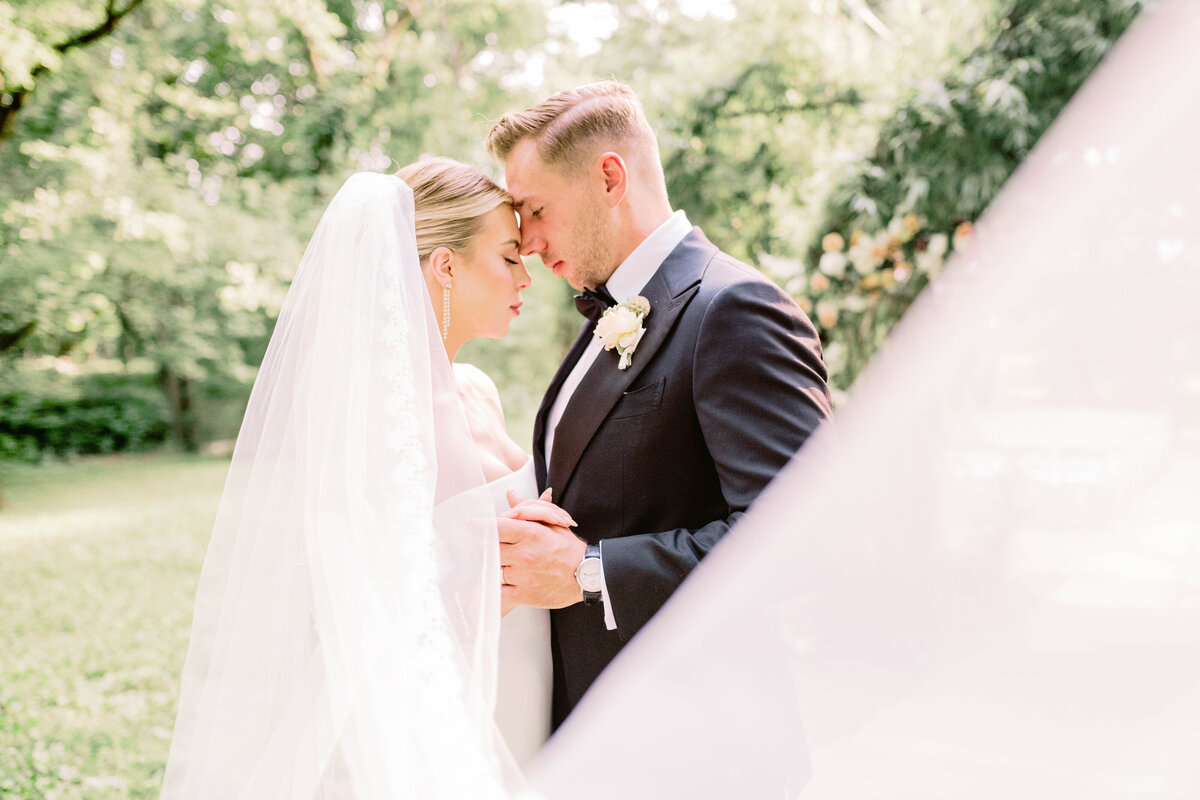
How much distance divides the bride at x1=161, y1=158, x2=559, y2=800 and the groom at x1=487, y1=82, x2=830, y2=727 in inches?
5.3

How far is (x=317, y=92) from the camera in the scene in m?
13.5

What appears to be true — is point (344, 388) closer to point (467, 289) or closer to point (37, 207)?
point (467, 289)

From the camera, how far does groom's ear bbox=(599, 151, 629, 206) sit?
2218 mm

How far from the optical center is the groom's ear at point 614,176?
222 cm

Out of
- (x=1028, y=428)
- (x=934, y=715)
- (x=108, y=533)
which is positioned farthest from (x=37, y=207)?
(x=1028, y=428)

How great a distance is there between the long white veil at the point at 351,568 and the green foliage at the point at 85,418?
16.8m

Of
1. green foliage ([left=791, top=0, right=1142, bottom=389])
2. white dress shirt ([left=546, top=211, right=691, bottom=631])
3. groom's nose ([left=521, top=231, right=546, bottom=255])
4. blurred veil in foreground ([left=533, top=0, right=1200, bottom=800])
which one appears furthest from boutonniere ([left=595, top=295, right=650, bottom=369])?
green foliage ([left=791, top=0, right=1142, bottom=389])

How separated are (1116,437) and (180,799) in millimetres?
10390

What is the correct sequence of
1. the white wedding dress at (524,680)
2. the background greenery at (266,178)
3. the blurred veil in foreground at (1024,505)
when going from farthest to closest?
the background greenery at (266,178)
the blurred veil in foreground at (1024,505)
the white wedding dress at (524,680)

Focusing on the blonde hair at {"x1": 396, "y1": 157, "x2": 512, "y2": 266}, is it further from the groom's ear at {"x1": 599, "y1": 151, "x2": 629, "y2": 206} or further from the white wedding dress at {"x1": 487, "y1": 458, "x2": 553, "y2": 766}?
the white wedding dress at {"x1": 487, "y1": 458, "x2": 553, "y2": 766}

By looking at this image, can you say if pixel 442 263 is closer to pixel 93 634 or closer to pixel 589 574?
pixel 589 574

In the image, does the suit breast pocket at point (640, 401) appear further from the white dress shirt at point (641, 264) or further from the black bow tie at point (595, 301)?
the black bow tie at point (595, 301)

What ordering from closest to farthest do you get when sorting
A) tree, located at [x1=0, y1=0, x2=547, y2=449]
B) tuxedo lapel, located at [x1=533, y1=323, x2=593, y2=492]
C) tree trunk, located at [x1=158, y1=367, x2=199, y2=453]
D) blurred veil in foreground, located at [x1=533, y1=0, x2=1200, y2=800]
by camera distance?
tuxedo lapel, located at [x1=533, y1=323, x2=593, y2=492] < blurred veil in foreground, located at [x1=533, y1=0, x2=1200, y2=800] < tree, located at [x1=0, y1=0, x2=547, y2=449] < tree trunk, located at [x1=158, y1=367, x2=199, y2=453]

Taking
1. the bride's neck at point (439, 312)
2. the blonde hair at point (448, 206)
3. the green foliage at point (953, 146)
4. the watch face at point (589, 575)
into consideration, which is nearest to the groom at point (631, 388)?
the watch face at point (589, 575)
